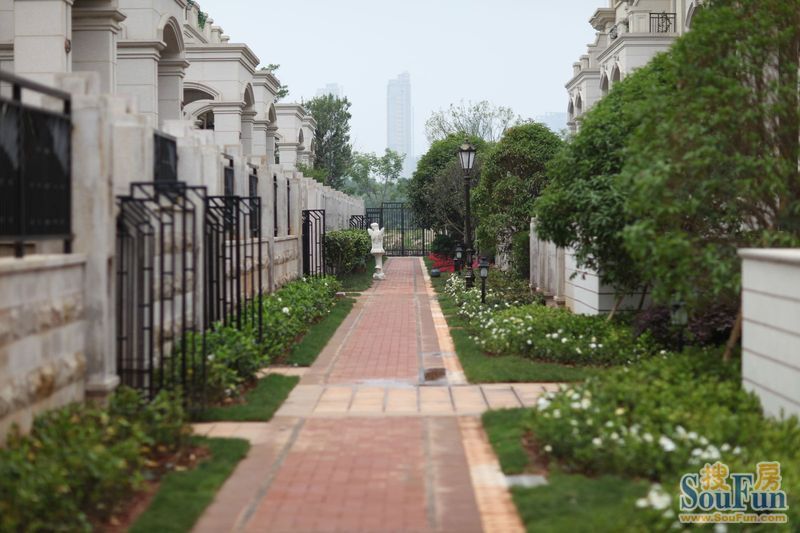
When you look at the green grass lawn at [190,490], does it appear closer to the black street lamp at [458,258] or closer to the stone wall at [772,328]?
the stone wall at [772,328]

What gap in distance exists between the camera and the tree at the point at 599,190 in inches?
487

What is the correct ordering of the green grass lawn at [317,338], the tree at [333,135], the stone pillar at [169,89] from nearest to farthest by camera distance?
the green grass lawn at [317,338]
the stone pillar at [169,89]
the tree at [333,135]

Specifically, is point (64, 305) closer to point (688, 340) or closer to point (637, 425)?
point (637, 425)

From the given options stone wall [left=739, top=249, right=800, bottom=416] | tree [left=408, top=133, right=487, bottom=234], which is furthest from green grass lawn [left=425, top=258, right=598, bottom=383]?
tree [left=408, top=133, right=487, bottom=234]

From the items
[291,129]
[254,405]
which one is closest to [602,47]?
[291,129]

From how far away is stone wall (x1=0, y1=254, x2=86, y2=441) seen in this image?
20.5 ft

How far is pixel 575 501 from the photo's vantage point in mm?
6137

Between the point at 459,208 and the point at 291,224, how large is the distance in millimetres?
14571

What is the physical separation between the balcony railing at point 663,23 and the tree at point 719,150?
1973 cm

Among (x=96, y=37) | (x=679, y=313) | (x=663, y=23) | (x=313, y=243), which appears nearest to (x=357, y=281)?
(x=313, y=243)

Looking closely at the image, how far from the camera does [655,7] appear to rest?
1175 inches

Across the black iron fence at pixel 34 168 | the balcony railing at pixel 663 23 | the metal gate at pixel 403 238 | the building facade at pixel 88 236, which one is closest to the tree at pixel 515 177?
the balcony railing at pixel 663 23

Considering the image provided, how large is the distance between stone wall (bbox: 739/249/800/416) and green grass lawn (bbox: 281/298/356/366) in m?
6.06

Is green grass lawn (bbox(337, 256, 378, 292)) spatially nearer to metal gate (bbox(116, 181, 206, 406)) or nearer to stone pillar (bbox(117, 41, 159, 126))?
stone pillar (bbox(117, 41, 159, 126))
